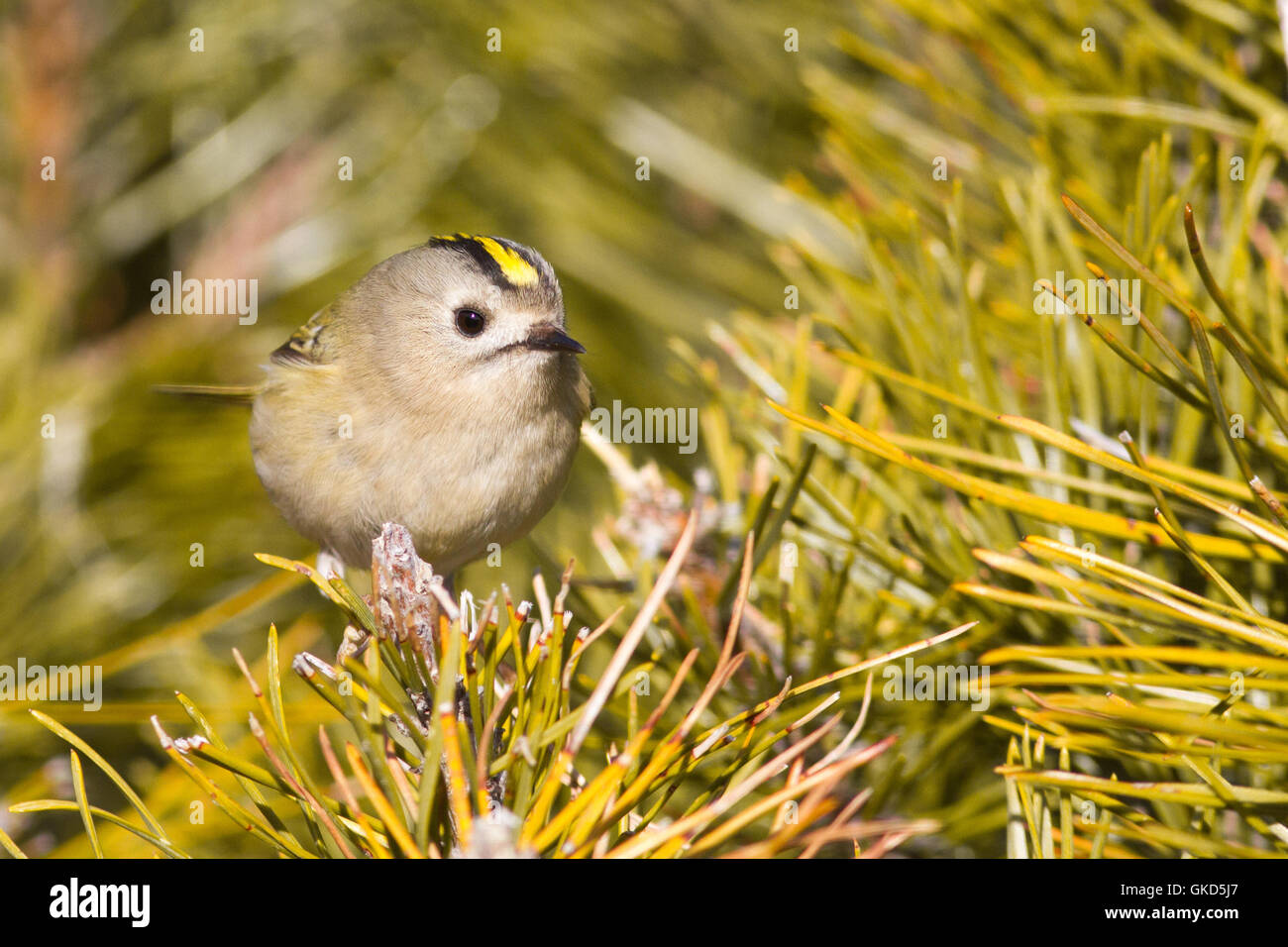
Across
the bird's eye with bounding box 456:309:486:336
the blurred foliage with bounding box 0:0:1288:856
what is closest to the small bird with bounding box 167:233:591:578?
the bird's eye with bounding box 456:309:486:336

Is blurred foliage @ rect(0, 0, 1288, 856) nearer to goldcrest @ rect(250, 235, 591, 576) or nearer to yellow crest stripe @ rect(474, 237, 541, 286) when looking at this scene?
goldcrest @ rect(250, 235, 591, 576)

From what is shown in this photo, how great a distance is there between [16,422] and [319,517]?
551mm

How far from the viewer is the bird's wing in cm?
178

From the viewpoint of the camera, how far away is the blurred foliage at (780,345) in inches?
37.8

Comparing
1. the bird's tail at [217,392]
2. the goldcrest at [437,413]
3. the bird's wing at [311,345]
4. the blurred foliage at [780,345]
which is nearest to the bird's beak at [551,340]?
the goldcrest at [437,413]

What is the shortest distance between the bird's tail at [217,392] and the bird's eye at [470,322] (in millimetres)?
387

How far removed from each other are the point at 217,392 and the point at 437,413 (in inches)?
23.0

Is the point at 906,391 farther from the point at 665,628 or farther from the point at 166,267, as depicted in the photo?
the point at 166,267

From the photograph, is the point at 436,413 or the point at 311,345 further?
the point at 311,345

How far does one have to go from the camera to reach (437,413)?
5.01ft

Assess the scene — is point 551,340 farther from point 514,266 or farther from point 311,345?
point 311,345

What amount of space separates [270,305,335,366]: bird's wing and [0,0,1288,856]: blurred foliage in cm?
15

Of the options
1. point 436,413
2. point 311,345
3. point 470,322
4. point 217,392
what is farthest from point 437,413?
point 217,392

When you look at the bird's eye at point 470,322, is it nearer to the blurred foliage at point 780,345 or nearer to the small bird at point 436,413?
the small bird at point 436,413
